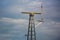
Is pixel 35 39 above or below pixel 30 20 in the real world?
below

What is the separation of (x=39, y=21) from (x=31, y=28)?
21.1 inches

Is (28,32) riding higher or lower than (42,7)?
lower

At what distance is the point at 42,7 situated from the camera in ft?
46.0

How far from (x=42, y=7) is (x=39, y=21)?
2.29ft

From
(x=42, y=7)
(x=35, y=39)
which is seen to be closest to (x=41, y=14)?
(x=42, y=7)

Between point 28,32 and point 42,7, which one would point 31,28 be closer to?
point 28,32

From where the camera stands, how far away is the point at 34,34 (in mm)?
14055

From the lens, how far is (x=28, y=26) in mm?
14070

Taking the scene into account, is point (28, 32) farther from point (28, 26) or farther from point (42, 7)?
point (42, 7)

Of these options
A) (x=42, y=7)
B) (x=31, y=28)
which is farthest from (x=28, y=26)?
(x=42, y=7)

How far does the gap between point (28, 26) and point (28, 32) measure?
29 cm

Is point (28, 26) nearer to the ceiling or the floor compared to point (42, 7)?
nearer to the floor

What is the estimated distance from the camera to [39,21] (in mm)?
14086

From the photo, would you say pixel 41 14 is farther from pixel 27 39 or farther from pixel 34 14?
pixel 27 39
